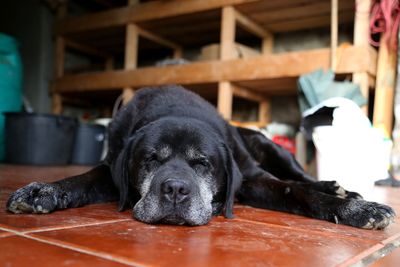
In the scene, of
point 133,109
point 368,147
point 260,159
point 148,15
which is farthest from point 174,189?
point 148,15

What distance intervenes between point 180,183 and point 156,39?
4.03m

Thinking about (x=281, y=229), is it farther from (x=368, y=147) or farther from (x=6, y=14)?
(x=6, y=14)

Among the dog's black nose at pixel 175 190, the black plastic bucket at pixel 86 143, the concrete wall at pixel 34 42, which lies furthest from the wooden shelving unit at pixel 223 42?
the dog's black nose at pixel 175 190

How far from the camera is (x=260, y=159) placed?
95.9 inches

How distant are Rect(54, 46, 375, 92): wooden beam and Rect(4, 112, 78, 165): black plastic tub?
0.89m

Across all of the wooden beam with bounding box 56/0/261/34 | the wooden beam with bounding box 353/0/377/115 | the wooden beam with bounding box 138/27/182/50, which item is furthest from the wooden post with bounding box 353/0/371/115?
the wooden beam with bounding box 138/27/182/50

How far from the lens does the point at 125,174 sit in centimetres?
159

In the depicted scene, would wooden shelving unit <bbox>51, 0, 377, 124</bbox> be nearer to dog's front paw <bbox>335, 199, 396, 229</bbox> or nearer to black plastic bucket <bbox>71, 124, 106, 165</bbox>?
black plastic bucket <bbox>71, 124, 106, 165</bbox>

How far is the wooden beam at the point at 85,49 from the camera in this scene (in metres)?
5.68

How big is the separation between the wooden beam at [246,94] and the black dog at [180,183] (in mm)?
2084

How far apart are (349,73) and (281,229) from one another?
92.4 inches

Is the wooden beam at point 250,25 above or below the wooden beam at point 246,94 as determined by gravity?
above

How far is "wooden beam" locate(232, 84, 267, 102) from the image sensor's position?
13.7ft

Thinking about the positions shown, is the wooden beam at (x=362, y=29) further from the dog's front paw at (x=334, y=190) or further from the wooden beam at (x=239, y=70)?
the dog's front paw at (x=334, y=190)
